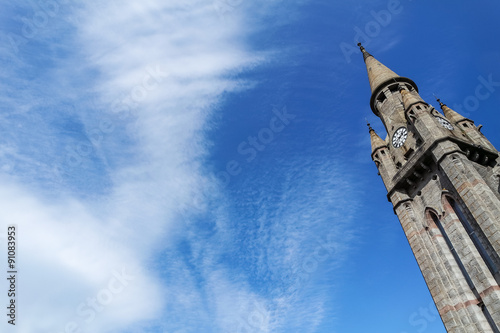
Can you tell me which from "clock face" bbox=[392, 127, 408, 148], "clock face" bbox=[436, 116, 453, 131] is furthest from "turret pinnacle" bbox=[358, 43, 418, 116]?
"clock face" bbox=[436, 116, 453, 131]

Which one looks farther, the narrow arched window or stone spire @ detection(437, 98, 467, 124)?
stone spire @ detection(437, 98, 467, 124)

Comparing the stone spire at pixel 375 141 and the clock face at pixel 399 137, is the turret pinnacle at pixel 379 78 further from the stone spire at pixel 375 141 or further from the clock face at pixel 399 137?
the clock face at pixel 399 137

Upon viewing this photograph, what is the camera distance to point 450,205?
25188mm

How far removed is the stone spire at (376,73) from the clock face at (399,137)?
6.20 meters

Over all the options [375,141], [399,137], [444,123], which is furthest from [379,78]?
[444,123]

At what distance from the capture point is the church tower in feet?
71.3

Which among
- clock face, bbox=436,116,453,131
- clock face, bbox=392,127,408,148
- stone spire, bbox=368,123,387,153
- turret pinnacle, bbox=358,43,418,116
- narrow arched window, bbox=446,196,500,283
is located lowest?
narrow arched window, bbox=446,196,500,283

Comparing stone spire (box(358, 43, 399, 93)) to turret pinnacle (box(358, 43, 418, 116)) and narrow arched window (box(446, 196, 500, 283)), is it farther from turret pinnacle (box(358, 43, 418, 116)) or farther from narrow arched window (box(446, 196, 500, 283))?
narrow arched window (box(446, 196, 500, 283))

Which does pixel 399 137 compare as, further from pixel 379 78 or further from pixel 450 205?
pixel 450 205

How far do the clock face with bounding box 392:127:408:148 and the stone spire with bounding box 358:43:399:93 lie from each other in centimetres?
620

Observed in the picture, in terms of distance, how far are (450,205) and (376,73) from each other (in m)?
17.5

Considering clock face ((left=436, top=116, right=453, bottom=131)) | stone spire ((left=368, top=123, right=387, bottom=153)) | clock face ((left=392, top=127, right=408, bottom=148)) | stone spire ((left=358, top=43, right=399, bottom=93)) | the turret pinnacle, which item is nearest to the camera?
clock face ((left=436, top=116, right=453, bottom=131))

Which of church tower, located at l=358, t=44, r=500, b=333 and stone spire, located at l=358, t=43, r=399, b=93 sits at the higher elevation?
stone spire, located at l=358, t=43, r=399, b=93

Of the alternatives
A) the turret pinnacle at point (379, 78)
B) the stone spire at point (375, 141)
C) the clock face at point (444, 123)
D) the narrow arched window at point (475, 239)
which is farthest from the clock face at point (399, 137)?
the narrow arched window at point (475, 239)
